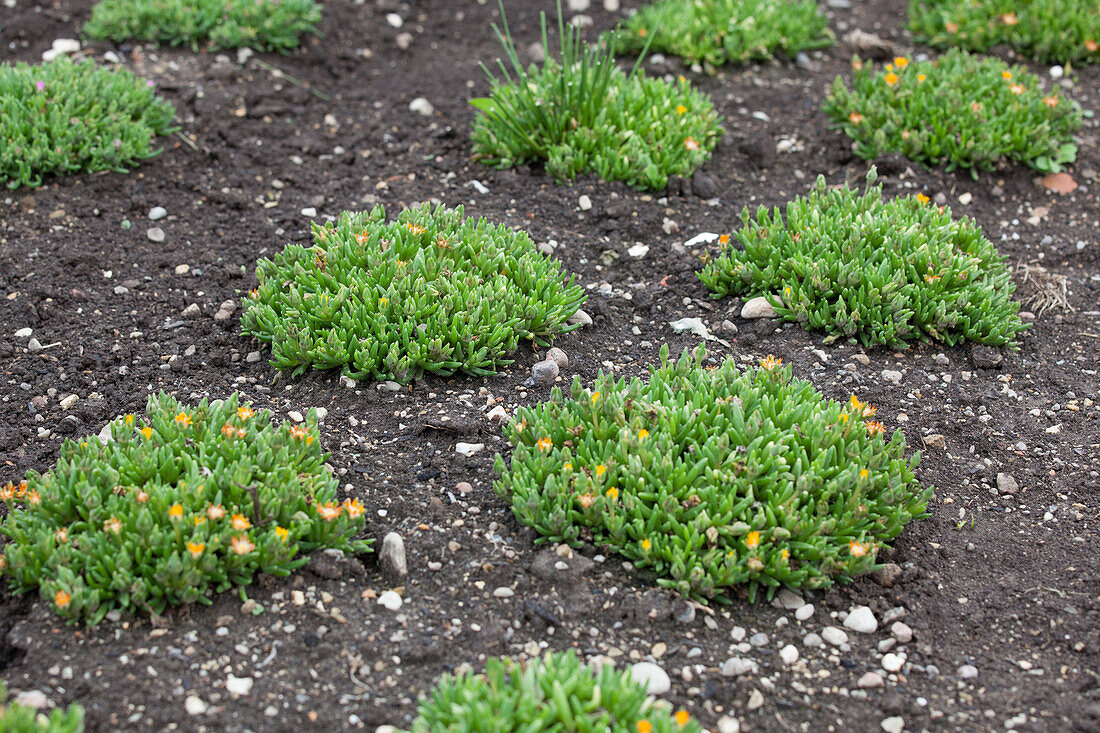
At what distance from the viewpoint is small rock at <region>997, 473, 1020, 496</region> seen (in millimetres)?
3604

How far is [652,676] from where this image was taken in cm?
278

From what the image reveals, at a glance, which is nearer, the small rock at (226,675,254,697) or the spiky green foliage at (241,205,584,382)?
the small rock at (226,675,254,697)

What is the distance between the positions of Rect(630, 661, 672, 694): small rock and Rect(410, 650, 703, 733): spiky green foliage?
0.10m

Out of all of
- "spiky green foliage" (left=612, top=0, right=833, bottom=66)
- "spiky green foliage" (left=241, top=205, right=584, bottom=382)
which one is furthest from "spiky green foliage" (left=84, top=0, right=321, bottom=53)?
"spiky green foliage" (left=241, top=205, right=584, bottom=382)

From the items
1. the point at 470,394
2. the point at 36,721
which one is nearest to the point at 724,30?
the point at 470,394

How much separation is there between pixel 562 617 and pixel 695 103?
3.44 m

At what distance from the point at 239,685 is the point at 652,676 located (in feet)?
3.94

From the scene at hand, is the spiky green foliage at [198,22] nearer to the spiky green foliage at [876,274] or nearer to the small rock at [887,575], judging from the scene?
the spiky green foliage at [876,274]

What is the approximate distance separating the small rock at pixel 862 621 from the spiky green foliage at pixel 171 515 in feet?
5.36

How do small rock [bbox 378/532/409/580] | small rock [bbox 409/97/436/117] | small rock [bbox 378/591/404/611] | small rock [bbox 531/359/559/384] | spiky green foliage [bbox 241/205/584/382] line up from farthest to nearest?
small rock [bbox 409/97/436/117], small rock [bbox 531/359/559/384], spiky green foliage [bbox 241/205/584/382], small rock [bbox 378/532/409/580], small rock [bbox 378/591/404/611]

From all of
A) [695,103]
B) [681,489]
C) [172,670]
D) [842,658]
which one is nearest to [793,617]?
[842,658]

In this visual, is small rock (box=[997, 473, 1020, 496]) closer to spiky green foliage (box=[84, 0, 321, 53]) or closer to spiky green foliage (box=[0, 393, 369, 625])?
spiky green foliage (box=[0, 393, 369, 625])

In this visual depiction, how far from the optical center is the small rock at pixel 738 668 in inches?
112

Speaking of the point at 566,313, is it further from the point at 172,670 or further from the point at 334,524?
the point at 172,670
